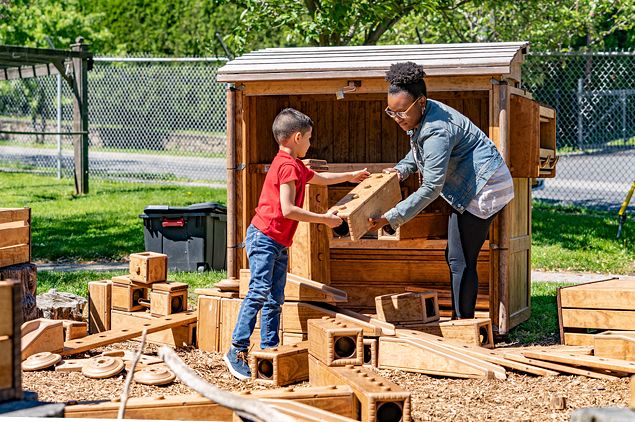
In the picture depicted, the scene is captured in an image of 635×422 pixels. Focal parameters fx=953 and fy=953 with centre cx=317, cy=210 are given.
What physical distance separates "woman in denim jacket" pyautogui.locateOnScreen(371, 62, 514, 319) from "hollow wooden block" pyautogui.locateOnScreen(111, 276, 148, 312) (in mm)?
2079

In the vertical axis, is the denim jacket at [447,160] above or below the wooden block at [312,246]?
above

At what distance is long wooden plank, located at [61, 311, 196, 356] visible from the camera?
6.45 meters

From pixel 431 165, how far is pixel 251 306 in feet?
5.02

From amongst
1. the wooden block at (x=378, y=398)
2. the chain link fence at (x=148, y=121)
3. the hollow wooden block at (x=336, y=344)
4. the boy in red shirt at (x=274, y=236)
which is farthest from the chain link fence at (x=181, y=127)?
the wooden block at (x=378, y=398)

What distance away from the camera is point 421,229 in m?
7.64

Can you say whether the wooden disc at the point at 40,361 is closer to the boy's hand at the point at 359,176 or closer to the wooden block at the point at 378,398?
the wooden block at the point at 378,398

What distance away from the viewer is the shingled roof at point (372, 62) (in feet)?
23.1

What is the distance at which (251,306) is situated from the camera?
A: 20.4ft

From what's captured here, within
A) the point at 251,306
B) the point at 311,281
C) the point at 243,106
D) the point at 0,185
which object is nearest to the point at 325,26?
the point at 243,106

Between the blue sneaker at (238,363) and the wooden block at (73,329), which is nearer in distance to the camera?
the blue sneaker at (238,363)

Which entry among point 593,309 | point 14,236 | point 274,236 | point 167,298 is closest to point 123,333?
point 167,298

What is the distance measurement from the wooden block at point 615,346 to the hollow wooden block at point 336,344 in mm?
1648

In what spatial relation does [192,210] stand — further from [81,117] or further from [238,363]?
[81,117]

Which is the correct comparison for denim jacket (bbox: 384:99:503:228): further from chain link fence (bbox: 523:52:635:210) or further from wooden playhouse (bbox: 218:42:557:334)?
chain link fence (bbox: 523:52:635:210)
